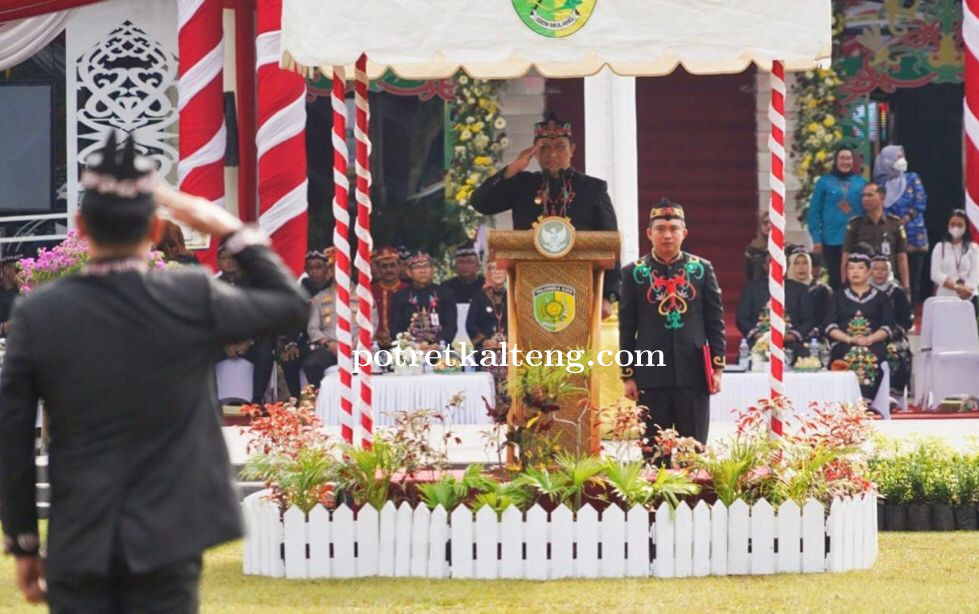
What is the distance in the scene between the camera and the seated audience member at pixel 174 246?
16812mm

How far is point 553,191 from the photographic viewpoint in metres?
11.8

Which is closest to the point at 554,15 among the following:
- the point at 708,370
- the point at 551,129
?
the point at 551,129

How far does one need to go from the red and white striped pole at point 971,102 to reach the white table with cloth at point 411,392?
4.94 m

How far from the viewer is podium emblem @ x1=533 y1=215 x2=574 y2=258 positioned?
10.6 m

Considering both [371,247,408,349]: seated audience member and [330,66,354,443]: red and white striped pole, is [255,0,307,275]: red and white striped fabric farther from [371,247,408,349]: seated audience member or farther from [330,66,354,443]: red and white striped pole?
[330,66,354,443]: red and white striped pole

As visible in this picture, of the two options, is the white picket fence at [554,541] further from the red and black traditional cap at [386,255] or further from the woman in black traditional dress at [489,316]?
the red and black traditional cap at [386,255]

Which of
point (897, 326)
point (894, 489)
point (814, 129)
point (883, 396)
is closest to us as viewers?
point (894, 489)

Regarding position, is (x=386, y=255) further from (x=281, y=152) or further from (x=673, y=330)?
(x=673, y=330)

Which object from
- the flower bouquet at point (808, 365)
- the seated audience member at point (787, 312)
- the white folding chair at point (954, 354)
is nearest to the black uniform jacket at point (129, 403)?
the flower bouquet at point (808, 365)

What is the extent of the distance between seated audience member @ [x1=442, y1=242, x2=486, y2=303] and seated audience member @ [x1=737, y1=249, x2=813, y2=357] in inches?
95.9

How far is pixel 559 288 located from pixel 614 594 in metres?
2.21

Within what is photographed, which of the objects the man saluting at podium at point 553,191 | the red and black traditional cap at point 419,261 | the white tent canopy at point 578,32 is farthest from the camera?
the red and black traditional cap at point 419,261

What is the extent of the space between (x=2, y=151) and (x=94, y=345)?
16.7m

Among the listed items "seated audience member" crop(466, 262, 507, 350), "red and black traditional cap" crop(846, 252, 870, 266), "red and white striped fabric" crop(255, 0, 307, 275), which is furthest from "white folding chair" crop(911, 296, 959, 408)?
"red and white striped fabric" crop(255, 0, 307, 275)
